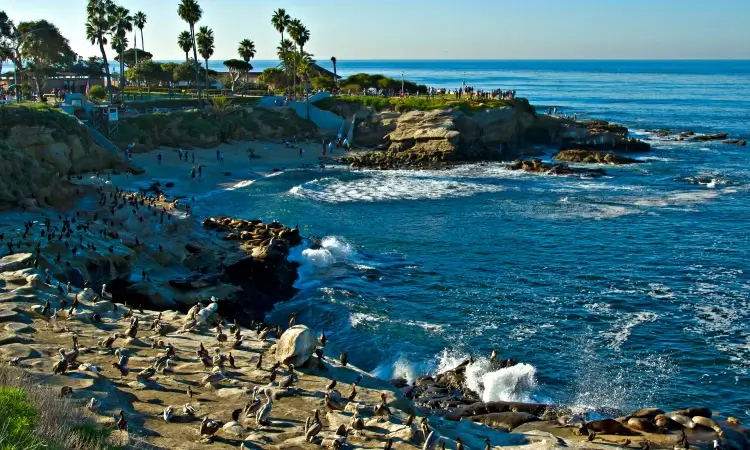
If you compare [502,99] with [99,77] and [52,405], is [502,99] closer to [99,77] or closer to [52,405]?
[99,77]

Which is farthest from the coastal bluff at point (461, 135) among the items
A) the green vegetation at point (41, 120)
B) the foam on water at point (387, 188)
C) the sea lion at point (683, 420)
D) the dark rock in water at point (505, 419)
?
the sea lion at point (683, 420)

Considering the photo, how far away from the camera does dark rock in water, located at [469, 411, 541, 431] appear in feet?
73.0

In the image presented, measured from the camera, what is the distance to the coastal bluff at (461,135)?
7688 centimetres

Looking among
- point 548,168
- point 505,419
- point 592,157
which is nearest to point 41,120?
point 505,419

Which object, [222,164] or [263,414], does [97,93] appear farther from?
[263,414]

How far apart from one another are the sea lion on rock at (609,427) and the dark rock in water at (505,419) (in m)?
1.95

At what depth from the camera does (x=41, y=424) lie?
12.8m

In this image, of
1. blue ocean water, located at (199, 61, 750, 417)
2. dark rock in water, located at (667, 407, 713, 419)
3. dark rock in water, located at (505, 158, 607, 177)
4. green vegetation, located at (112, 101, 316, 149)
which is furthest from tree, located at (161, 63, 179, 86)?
dark rock in water, located at (667, 407, 713, 419)

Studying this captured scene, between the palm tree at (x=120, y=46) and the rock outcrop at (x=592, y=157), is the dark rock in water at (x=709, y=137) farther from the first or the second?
the palm tree at (x=120, y=46)

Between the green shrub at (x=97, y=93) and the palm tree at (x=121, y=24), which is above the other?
the palm tree at (x=121, y=24)

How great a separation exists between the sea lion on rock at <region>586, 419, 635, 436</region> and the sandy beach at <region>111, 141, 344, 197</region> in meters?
42.0

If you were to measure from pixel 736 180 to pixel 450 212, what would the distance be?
95.0 feet

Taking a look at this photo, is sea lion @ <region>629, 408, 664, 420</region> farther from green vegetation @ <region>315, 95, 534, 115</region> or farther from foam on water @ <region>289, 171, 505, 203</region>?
green vegetation @ <region>315, 95, 534, 115</region>

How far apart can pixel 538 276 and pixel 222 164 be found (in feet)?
129
